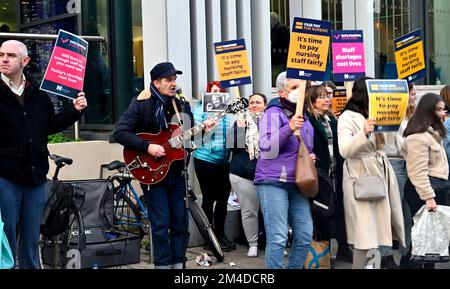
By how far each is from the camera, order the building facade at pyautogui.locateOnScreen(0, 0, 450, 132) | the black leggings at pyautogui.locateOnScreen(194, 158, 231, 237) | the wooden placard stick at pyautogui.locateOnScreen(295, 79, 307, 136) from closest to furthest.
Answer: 1. the wooden placard stick at pyautogui.locateOnScreen(295, 79, 307, 136)
2. the black leggings at pyautogui.locateOnScreen(194, 158, 231, 237)
3. the building facade at pyautogui.locateOnScreen(0, 0, 450, 132)

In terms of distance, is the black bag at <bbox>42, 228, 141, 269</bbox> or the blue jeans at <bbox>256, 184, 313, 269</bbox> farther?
the black bag at <bbox>42, 228, 141, 269</bbox>

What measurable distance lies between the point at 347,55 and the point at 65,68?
3.50 meters

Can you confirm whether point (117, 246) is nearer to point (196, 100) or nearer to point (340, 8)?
point (196, 100)

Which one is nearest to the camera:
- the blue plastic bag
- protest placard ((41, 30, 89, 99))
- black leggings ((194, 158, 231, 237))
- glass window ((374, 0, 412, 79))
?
the blue plastic bag

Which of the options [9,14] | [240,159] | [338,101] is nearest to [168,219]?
[240,159]

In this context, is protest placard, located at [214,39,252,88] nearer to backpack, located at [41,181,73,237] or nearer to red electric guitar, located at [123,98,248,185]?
red electric guitar, located at [123,98,248,185]

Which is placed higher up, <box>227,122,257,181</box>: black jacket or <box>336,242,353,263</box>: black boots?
<box>227,122,257,181</box>: black jacket

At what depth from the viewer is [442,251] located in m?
6.85

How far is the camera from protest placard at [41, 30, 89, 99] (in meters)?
5.66

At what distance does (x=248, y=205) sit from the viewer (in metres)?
8.08

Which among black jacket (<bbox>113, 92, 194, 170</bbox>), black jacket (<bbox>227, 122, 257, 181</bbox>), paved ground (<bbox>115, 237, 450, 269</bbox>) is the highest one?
black jacket (<bbox>113, 92, 194, 170</bbox>)

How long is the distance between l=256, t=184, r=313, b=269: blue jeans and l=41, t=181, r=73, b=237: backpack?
181cm

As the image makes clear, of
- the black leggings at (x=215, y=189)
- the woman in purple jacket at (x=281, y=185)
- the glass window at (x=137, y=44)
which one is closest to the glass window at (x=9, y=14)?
the glass window at (x=137, y=44)

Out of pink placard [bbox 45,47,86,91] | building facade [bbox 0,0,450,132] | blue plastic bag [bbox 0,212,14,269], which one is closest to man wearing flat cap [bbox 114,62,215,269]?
pink placard [bbox 45,47,86,91]
